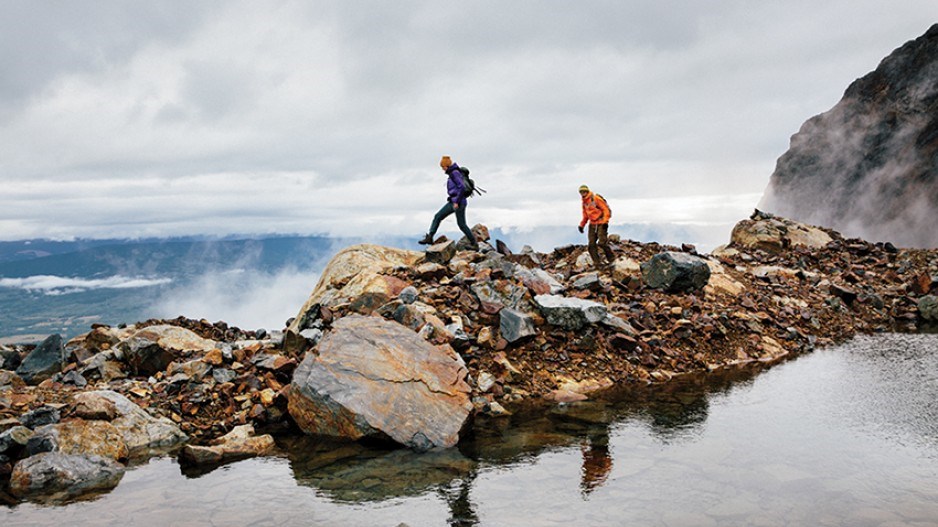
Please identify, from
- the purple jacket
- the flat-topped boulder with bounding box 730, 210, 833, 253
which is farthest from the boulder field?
the flat-topped boulder with bounding box 730, 210, 833, 253

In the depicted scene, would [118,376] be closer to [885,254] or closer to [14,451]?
[14,451]

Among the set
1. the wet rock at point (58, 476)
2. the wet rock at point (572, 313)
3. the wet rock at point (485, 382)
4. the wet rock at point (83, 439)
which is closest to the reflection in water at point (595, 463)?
the wet rock at point (485, 382)

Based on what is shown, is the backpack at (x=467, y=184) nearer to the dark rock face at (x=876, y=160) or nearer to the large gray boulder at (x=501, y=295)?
the large gray boulder at (x=501, y=295)

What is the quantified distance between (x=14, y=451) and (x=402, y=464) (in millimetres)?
7459

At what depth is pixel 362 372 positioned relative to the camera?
1238 centimetres

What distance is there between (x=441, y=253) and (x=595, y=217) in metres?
6.43

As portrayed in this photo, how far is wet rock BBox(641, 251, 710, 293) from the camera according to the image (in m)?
21.2

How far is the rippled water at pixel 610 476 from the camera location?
Answer: 812 centimetres

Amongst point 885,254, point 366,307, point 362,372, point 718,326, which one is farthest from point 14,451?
point 885,254

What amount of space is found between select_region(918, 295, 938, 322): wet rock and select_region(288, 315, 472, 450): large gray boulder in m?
21.2

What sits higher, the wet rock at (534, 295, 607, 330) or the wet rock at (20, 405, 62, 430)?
the wet rock at (534, 295, 607, 330)

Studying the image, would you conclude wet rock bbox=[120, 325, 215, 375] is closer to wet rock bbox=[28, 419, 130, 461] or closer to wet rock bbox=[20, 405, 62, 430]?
wet rock bbox=[20, 405, 62, 430]

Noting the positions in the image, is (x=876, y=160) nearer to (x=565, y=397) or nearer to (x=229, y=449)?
(x=565, y=397)

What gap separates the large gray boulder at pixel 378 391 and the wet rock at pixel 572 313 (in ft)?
13.5
